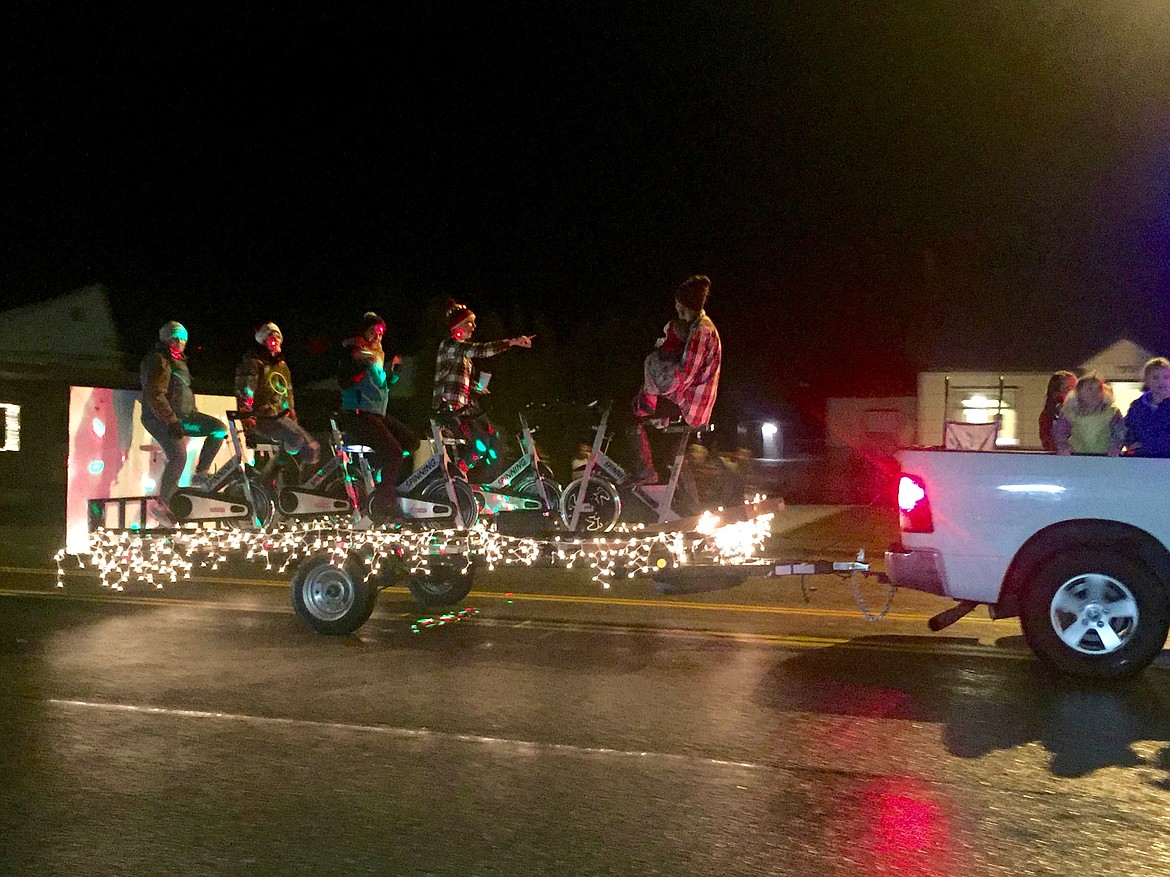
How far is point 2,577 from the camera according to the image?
12430mm

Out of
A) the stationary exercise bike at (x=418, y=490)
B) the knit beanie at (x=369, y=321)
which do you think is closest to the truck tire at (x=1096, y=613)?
the stationary exercise bike at (x=418, y=490)

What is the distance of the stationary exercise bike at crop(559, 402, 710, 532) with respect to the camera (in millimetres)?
8516

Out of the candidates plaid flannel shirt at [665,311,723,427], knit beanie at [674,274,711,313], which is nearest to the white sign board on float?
plaid flannel shirt at [665,311,723,427]

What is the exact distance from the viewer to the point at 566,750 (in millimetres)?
5926

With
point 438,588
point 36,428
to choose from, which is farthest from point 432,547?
point 36,428

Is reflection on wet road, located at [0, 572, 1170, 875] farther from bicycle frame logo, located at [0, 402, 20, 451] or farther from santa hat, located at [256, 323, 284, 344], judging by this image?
bicycle frame logo, located at [0, 402, 20, 451]

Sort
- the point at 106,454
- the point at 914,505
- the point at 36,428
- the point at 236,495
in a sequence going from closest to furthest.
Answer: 1. the point at 914,505
2. the point at 106,454
3. the point at 236,495
4. the point at 36,428

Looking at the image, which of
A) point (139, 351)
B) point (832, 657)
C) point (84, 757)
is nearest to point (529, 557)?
point (832, 657)

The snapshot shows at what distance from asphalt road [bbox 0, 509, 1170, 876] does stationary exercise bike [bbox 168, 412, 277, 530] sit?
2.76ft

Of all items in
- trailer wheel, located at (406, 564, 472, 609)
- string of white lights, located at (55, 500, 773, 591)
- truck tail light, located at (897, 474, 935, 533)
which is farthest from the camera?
trailer wheel, located at (406, 564, 472, 609)

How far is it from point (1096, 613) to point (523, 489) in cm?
405

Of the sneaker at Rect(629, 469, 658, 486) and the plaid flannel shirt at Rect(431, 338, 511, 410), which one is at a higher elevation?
the plaid flannel shirt at Rect(431, 338, 511, 410)

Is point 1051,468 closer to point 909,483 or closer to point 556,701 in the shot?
point 909,483

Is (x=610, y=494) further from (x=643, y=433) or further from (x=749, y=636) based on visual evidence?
(x=749, y=636)
